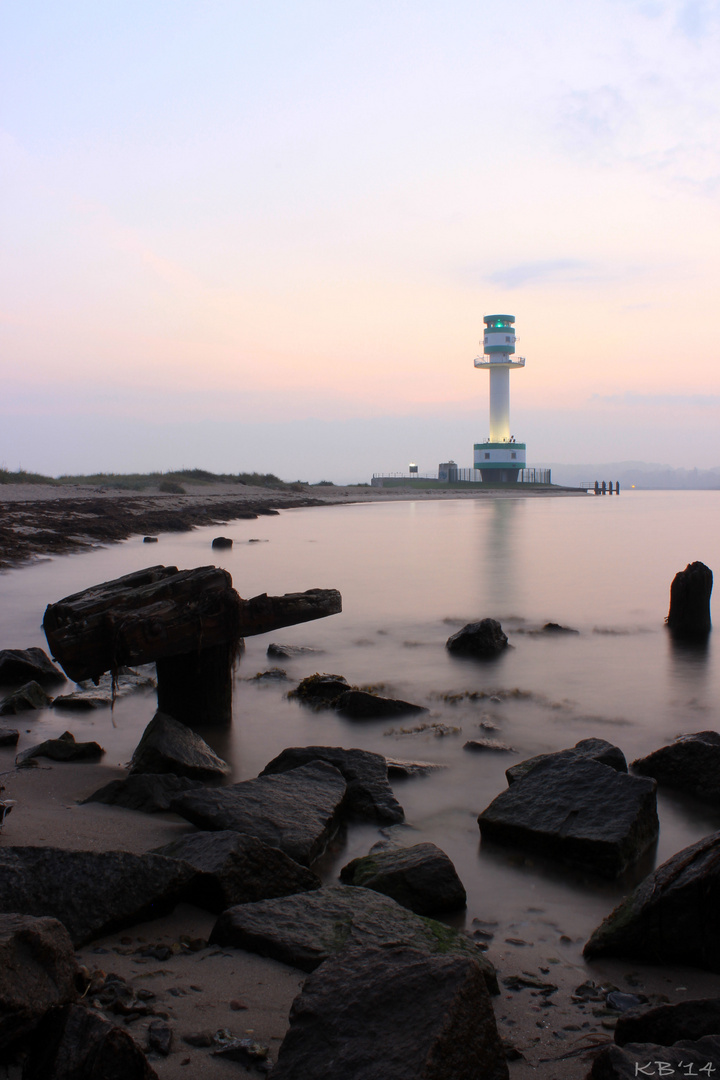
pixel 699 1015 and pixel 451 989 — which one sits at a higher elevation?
pixel 451 989

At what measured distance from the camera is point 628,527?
39844 mm

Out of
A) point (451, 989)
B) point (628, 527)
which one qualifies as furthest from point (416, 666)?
point (628, 527)

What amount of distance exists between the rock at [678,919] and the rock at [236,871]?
1.33m

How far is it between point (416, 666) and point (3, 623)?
6063 millimetres

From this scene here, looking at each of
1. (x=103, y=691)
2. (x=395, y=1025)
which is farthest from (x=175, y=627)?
(x=395, y=1025)

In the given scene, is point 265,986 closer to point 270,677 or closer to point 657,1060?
point 657,1060

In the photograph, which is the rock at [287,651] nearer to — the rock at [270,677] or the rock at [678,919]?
the rock at [270,677]

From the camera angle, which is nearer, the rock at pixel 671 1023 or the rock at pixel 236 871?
the rock at pixel 671 1023

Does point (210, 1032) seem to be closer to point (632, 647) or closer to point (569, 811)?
point (569, 811)

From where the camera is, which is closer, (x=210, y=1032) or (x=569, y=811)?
(x=210, y=1032)

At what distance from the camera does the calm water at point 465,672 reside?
4.50 m

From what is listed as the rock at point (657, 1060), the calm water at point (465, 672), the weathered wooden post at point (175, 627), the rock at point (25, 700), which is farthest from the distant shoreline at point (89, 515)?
the rock at point (657, 1060)

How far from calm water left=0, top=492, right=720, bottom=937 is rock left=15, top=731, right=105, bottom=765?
11.2 inches

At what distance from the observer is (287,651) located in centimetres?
992
